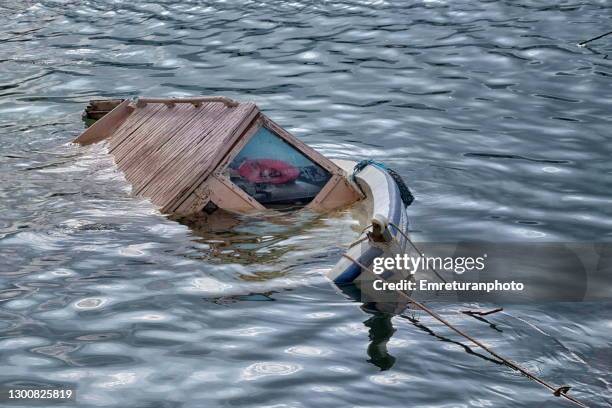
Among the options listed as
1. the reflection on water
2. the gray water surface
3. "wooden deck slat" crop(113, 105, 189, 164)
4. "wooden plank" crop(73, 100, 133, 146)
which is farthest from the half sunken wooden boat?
"wooden plank" crop(73, 100, 133, 146)

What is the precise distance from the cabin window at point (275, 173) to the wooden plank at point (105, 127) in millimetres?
4201

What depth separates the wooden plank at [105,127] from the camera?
51.6 feet

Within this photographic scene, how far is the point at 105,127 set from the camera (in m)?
15.8

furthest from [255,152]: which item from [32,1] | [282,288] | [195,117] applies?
[32,1]

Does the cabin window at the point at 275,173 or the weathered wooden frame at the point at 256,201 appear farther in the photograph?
the cabin window at the point at 275,173

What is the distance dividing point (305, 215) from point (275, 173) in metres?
0.67

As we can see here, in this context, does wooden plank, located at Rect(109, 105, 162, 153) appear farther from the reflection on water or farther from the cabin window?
the reflection on water

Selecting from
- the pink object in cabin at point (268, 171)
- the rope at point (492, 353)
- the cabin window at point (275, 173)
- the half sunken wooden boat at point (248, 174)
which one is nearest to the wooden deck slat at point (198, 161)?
the half sunken wooden boat at point (248, 174)

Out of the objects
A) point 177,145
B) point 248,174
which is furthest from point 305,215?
point 177,145

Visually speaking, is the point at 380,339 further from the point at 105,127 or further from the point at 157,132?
the point at 105,127

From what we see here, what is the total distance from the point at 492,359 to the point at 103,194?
636cm

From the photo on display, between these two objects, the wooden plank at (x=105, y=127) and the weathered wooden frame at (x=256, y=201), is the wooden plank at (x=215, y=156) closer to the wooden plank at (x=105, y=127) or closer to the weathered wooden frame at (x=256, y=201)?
the weathered wooden frame at (x=256, y=201)

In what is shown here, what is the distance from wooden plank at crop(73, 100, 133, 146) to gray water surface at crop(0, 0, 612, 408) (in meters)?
0.32

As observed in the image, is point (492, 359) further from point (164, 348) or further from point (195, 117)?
point (195, 117)
